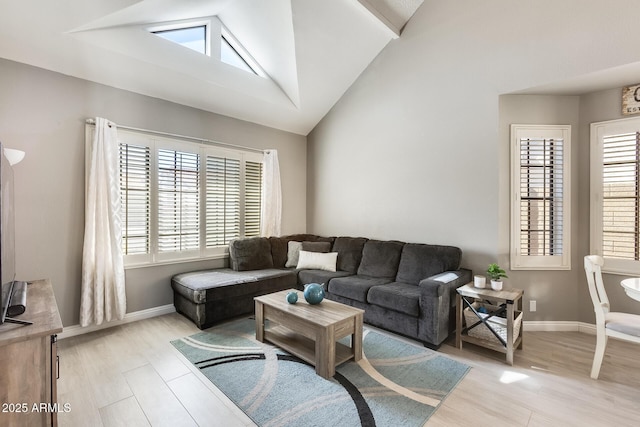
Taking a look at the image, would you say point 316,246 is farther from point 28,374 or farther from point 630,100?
point 630,100

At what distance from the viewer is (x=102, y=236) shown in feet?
9.65

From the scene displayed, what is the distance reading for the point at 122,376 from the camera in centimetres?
219

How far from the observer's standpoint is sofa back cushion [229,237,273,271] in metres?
3.84

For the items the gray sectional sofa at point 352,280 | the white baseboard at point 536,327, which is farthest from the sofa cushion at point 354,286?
the white baseboard at point 536,327

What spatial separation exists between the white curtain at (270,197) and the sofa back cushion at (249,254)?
1.34 ft

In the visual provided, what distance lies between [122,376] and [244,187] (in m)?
2.71

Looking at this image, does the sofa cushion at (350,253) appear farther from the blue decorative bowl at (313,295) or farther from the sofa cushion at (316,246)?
the blue decorative bowl at (313,295)

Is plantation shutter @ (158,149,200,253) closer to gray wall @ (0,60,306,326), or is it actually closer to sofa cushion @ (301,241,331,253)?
gray wall @ (0,60,306,326)

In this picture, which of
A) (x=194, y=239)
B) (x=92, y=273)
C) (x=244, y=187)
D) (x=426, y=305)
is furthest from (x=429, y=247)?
(x=92, y=273)

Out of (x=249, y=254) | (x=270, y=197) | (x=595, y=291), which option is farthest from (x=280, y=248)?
(x=595, y=291)

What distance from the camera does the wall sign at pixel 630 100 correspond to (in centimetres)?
272

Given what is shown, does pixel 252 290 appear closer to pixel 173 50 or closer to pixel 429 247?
pixel 429 247

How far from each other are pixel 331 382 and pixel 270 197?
9.71 feet

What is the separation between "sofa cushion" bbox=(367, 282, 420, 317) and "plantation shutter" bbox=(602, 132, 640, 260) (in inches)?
79.9
